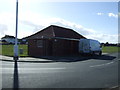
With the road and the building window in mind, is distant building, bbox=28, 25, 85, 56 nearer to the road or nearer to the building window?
the building window

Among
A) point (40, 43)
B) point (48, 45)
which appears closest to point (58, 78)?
point (48, 45)

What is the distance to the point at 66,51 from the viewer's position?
31.7 m

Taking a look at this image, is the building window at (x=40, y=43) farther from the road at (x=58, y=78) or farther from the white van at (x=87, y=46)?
the road at (x=58, y=78)

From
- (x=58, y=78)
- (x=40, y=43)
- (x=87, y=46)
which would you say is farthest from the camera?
(x=87, y=46)

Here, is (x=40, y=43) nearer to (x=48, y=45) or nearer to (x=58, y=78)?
(x=48, y=45)

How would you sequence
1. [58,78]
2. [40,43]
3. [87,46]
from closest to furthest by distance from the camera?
[58,78] → [40,43] → [87,46]

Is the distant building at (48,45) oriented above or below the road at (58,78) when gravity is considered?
above

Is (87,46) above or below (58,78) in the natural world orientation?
above

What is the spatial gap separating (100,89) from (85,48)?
22.1 metres

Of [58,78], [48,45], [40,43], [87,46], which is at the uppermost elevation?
[40,43]

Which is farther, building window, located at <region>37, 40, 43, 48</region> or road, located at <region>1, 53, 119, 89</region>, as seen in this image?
building window, located at <region>37, 40, 43, 48</region>

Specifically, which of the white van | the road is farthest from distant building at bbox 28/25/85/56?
the road

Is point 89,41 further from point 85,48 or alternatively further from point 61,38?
point 61,38

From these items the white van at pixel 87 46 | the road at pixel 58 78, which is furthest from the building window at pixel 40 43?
the road at pixel 58 78
